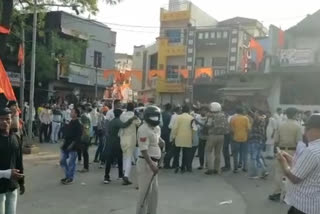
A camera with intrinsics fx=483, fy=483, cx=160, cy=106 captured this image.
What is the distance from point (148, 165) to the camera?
A: 21.1ft

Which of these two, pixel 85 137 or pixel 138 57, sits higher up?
pixel 138 57

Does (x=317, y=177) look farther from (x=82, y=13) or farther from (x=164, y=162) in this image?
(x=82, y=13)

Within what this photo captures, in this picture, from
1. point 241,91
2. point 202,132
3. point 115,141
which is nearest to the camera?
point 115,141

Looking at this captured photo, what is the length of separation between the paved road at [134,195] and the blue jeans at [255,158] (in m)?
0.36

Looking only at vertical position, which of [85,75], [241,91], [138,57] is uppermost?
[138,57]

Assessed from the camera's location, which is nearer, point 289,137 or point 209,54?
point 289,137

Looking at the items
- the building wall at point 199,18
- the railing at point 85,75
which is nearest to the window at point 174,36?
the building wall at point 199,18

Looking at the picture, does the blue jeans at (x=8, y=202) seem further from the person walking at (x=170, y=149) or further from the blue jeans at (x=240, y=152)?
the blue jeans at (x=240, y=152)

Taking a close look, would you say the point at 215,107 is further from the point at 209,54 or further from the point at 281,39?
the point at 209,54

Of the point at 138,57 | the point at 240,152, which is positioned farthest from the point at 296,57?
the point at 138,57

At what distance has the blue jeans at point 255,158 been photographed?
37.5 feet

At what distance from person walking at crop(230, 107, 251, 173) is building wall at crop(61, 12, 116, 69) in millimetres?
18532

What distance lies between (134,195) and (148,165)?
2.70 metres

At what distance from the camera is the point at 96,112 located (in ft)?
57.2
